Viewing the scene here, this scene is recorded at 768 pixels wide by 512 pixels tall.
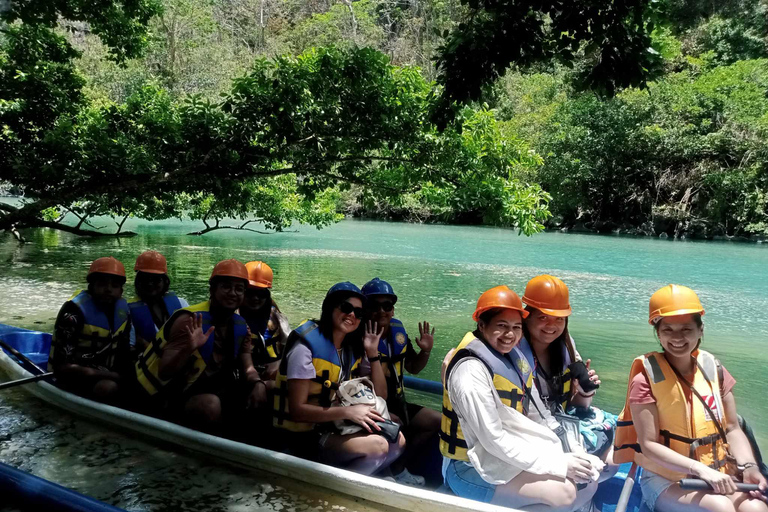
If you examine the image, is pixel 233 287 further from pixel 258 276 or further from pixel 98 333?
pixel 98 333

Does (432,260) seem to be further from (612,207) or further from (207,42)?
(207,42)

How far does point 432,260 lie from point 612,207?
18366 millimetres

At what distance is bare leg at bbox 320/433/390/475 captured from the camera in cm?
310

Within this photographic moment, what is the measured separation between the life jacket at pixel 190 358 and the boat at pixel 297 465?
0.83 ft

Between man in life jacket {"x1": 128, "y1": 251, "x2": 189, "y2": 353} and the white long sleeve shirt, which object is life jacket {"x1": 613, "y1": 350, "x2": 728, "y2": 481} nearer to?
the white long sleeve shirt

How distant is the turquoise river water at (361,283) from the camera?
12.1 feet

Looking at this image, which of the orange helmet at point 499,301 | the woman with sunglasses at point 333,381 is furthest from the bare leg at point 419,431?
the orange helmet at point 499,301

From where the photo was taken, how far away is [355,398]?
3.08 meters

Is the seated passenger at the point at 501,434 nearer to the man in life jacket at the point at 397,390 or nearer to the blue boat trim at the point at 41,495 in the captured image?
the man in life jacket at the point at 397,390

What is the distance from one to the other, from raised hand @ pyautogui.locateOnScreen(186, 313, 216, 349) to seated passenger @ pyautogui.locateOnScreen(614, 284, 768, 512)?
2.17 m

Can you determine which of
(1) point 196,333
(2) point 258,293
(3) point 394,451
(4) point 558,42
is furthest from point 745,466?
(2) point 258,293

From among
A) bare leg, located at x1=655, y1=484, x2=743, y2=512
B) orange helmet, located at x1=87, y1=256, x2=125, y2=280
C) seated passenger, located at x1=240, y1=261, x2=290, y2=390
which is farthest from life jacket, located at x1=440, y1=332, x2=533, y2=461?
orange helmet, located at x1=87, y1=256, x2=125, y2=280

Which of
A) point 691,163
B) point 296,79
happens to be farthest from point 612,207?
point 296,79

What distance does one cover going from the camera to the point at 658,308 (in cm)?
255
